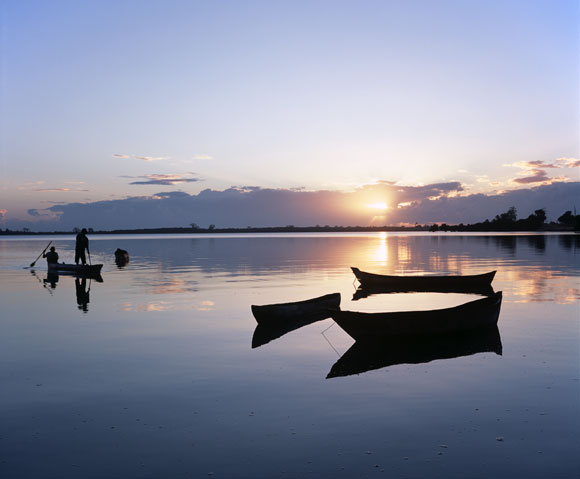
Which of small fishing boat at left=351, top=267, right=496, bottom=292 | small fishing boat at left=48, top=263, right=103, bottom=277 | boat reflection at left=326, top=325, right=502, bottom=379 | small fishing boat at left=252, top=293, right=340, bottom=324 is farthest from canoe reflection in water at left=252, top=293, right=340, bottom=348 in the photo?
small fishing boat at left=48, top=263, right=103, bottom=277

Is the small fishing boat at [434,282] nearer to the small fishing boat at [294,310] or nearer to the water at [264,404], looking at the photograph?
the water at [264,404]

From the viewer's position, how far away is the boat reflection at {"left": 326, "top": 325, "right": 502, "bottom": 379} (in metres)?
15.6

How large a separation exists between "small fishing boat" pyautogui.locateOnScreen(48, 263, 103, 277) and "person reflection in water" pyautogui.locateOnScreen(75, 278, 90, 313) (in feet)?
4.17

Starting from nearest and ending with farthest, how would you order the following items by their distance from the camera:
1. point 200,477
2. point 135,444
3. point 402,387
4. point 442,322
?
point 200,477 → point 135,444 → point 402,387 → point 442,322

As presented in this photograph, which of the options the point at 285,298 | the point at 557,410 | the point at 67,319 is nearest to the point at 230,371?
the point at 557,410

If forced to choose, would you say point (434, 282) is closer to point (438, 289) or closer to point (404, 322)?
point (438, 289)

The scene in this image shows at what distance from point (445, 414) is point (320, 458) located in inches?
142

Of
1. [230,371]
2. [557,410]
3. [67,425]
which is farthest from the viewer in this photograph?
[230,371]

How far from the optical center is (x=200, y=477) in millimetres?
8391

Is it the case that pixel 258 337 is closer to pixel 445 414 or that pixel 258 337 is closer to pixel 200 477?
pixel 445 414

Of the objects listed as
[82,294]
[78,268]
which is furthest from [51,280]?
[82,294]

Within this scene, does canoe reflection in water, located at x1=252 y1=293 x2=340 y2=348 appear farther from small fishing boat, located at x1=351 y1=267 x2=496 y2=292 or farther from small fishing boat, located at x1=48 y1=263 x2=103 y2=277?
small fishing boat, located at x1=48 y1=263 x2=103 y2=277

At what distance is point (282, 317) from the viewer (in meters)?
21.9

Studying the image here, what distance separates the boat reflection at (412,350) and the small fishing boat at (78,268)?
→ 3162 cm
